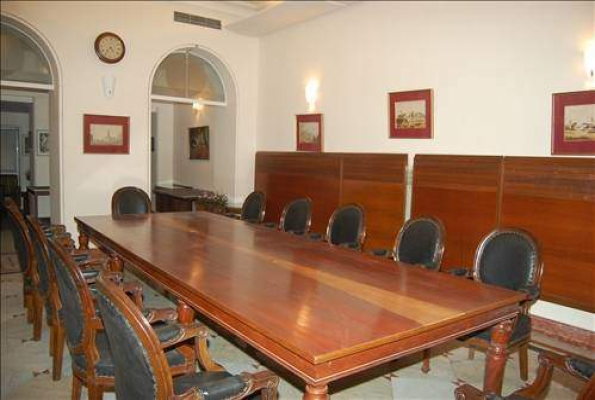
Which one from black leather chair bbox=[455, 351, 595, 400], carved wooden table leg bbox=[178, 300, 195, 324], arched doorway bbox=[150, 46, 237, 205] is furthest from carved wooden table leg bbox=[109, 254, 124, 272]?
arched doorway bbox=[150, 46, 237, 205]

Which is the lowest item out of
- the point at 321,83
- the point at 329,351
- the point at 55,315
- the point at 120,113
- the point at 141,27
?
the point at 55,315

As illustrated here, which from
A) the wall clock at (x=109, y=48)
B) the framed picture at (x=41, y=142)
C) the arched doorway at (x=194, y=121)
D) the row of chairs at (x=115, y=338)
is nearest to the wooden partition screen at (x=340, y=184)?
the arched doorway at (x=194, y=121)

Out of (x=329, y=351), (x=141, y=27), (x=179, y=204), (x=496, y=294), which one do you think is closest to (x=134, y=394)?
(x=329, y=351)

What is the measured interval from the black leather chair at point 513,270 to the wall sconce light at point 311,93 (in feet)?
11.5

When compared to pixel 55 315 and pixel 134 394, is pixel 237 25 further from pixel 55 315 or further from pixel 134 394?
pixel 134 394

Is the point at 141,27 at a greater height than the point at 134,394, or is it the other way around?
the point at 141,27

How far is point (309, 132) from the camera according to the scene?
5.98m

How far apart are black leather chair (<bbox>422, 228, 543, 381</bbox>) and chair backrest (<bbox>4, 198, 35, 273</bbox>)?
2844 mm

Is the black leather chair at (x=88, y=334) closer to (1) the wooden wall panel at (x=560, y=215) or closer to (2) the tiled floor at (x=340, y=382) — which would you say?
(2) the tiled floor at (x=340, y=382)

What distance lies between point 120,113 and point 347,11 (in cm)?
305

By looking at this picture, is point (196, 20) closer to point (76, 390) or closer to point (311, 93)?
point (311, 93)

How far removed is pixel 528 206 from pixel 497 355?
6.14 ft

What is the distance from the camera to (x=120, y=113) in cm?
582

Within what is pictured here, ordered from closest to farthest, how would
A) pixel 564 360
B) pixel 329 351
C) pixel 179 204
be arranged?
pixel 329 351, pixel 564 360, pixel 179 204
